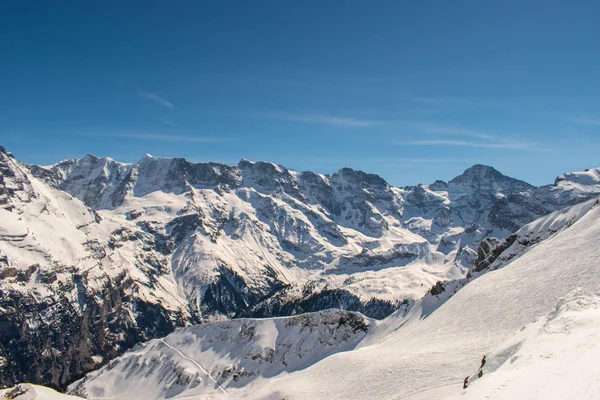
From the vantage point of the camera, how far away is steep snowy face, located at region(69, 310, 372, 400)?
143875 millimetres

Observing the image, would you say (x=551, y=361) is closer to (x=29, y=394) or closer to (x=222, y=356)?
(x=29, y=394)

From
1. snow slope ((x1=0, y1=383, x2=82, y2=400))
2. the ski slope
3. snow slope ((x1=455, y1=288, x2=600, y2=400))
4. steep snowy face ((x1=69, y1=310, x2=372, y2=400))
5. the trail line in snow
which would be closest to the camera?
snow slope ((x1=455, y1=288, x2=600, y2=400))

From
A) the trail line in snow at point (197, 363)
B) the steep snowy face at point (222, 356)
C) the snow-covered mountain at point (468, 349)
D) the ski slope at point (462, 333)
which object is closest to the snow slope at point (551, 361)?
the snow-covered mountain at point (468, 349)

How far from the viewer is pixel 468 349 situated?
6425 centimetres

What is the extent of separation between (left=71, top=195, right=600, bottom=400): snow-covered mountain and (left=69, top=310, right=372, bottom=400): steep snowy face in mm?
560

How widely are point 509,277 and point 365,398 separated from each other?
37.5 metres

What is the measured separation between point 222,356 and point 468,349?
118 metres

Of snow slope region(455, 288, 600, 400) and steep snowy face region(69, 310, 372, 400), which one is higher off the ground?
snow slope region(455, 288, 600, 400)

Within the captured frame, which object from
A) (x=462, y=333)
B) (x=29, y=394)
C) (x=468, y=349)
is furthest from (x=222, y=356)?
(x=468, y=349)

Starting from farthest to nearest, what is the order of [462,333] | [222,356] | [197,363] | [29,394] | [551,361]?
[197,363] → [222,356] → [29,394] → [462,333] → [551,361]

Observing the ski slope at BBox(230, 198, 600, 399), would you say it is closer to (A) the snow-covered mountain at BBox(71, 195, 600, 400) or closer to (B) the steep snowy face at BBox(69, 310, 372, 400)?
(A) the snow-covered mountain at BBox(71, 195, 600, 400)

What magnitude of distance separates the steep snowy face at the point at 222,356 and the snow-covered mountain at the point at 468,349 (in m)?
Answer: 0.56

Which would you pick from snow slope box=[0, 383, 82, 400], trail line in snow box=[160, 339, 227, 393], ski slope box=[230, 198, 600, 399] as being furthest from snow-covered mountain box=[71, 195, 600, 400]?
snow slope box=[0, 383, 82, 400]

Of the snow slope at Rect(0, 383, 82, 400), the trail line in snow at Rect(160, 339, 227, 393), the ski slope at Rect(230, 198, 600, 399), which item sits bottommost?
the trail line in snow at Rect(160, 339, 227, 393)
